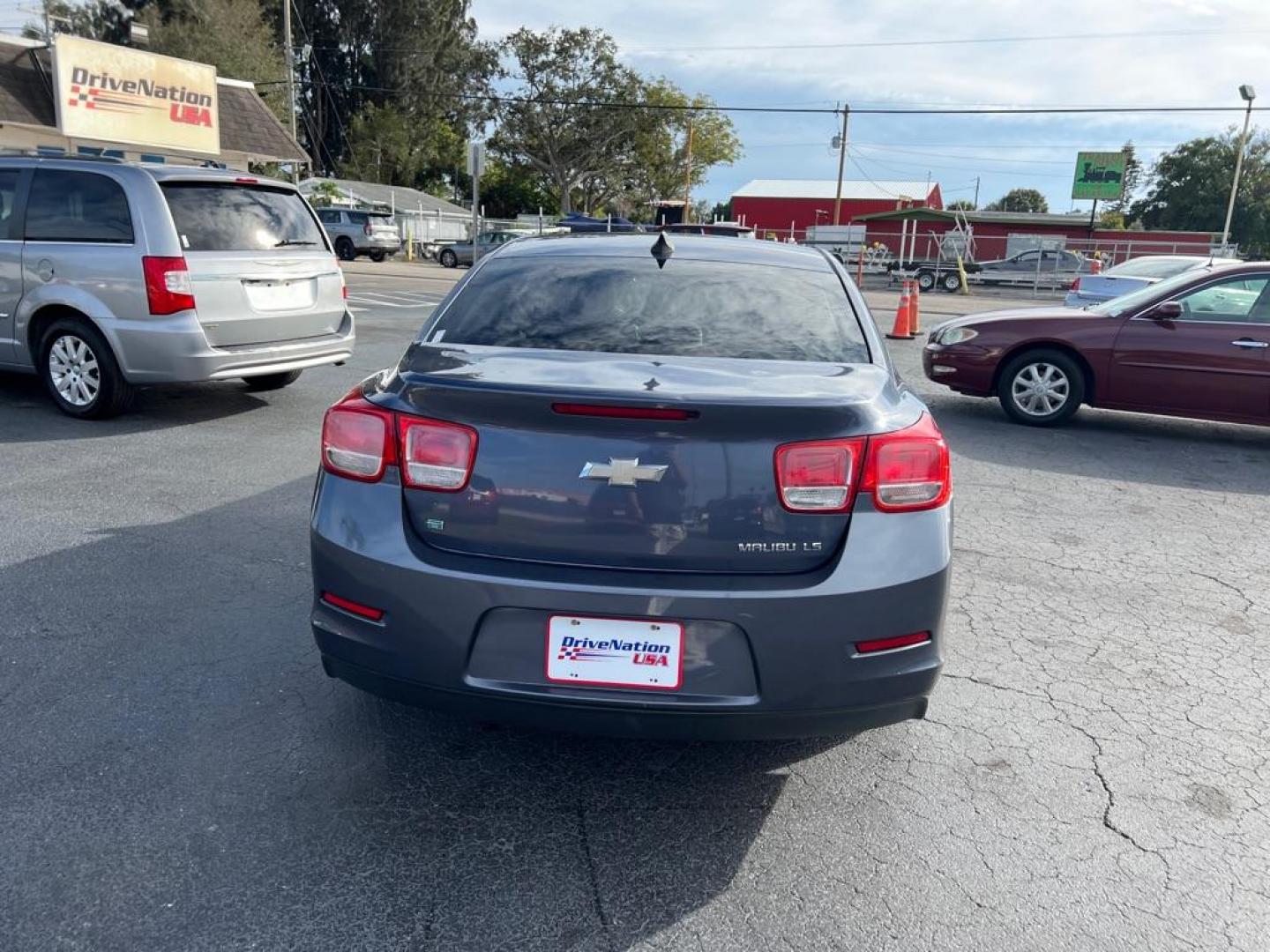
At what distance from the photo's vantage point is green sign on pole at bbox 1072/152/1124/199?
50062mm

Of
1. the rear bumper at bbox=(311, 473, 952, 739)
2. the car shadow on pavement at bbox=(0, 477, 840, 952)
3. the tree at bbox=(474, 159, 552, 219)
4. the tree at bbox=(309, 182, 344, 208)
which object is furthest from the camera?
the tree at bbox=(474, 159, 552, 219)

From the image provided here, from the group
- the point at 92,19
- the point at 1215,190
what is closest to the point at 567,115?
the point at 92,19

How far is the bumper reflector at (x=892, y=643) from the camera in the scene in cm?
243

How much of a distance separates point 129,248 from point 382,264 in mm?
28908

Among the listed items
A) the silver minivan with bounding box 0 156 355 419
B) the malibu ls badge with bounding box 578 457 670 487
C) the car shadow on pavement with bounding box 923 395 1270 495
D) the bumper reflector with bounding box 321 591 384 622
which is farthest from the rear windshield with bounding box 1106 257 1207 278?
the bumper reflector with bounding box 321 591 384 622

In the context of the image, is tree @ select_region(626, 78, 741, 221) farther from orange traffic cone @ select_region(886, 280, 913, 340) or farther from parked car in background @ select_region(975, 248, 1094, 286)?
orange traffic cone @ select_region(886, 280, 913, 340)

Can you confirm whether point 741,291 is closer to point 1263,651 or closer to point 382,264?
point 1263,651

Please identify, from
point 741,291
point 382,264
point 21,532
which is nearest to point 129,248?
point 21,532

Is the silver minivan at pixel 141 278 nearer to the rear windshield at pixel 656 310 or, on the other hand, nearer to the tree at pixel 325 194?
the rear windshield at pixel 656 310

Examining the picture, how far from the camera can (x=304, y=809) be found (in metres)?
2.66

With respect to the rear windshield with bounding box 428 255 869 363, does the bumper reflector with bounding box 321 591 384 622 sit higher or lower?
lower

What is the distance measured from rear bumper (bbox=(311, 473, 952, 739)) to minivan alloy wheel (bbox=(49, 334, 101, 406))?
5.48m

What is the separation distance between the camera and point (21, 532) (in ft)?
15.7

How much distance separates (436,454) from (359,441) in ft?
0.85
